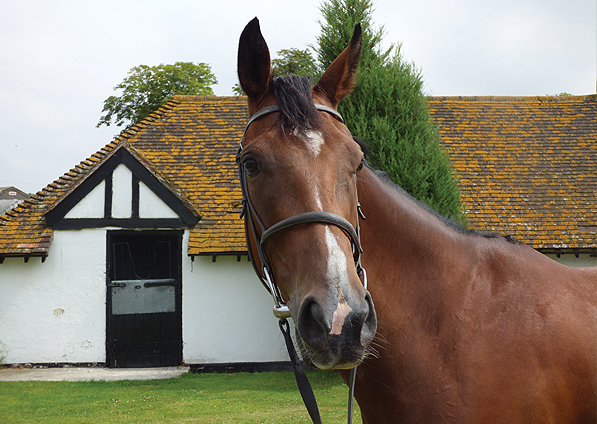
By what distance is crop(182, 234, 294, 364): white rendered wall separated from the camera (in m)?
10.5

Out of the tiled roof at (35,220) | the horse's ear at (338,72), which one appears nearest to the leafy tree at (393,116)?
the horse's ear at (338,72)

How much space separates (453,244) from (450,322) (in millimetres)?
406

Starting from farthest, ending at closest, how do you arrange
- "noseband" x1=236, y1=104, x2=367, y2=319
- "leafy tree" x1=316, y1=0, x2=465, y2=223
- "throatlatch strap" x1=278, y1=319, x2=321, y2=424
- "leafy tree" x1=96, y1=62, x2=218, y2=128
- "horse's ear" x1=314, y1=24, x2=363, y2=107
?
"leafy tree" x1=96, y1=62, x2=218, y2=128, "leafy tree" x1=316, y1=0, x2=465, y2=223, "horse's ear" x1=314, y1=24, x2=363, y2=107, "throatlatch strap" x1=278, y1=319, x2=321, y2=424, "noseband" x1=236, y1=104, x2=367, y2=319

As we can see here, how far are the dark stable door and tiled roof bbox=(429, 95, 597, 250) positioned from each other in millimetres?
7212

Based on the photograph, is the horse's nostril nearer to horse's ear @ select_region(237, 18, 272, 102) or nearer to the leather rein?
the leather rein

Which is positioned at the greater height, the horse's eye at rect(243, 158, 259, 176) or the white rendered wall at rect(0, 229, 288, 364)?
the horse's eye at rect(243, 158, 259, 176)

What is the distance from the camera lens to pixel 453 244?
2.19 meters

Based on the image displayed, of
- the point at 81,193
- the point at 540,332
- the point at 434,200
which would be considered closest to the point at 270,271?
the point at 540,332

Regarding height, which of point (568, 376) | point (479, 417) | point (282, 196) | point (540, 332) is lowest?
point (479, 417)

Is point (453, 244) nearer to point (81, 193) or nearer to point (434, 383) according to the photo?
point (434, 383)

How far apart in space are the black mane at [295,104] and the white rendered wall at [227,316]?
28.7 ft

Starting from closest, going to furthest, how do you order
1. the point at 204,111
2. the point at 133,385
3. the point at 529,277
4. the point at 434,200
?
the point at 529,277
the point at 434,200
the point at 133,385
the point at 204,111

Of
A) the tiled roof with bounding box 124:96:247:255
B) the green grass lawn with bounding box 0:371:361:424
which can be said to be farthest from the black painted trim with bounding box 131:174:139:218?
the green grass lawn with bounding box 0:371:361:424

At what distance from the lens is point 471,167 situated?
11.8 meters
